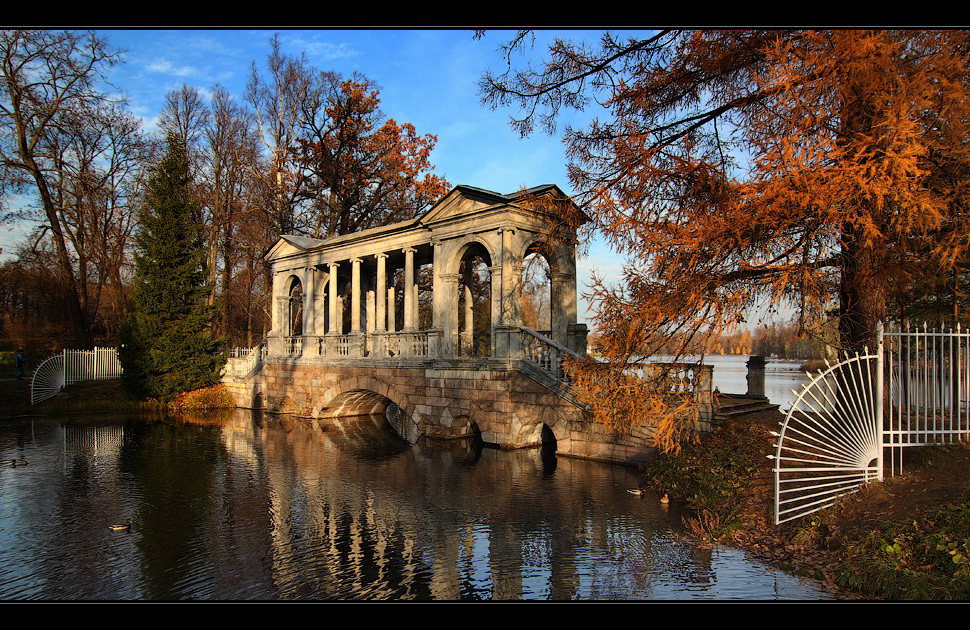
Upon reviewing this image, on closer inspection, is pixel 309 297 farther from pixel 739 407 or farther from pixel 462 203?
pixel 739 407

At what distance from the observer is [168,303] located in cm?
2116

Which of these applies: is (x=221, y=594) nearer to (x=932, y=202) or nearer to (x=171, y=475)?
(x=171, y=475)

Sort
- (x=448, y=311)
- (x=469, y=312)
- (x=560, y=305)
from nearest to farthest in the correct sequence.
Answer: (x=560, y=305) → (x=448, y=311) → (x=469, y=312)

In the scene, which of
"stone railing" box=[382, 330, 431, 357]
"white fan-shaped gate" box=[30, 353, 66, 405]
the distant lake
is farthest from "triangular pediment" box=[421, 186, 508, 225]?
"white fan-shaped gate" box=[30, 353, 66, 405]

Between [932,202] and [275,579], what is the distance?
27.4 feet

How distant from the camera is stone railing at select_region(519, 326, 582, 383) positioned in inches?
470

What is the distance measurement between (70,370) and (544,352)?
70.0 feet

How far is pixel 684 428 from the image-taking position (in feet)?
31.7

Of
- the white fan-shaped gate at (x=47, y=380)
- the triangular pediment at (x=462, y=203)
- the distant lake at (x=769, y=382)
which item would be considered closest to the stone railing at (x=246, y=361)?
the white fan-shaped gate at (x=47, y=380)

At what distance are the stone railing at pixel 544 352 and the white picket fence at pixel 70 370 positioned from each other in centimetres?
1853

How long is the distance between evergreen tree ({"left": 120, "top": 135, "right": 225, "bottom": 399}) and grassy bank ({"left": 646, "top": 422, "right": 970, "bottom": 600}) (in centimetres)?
1946

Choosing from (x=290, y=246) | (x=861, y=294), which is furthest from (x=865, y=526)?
(x=290, y=246)

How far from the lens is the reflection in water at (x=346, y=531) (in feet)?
18.9

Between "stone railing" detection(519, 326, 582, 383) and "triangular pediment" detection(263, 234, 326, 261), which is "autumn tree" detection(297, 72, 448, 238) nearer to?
"triangular pediment" detection(263, 234, 326, 261)
